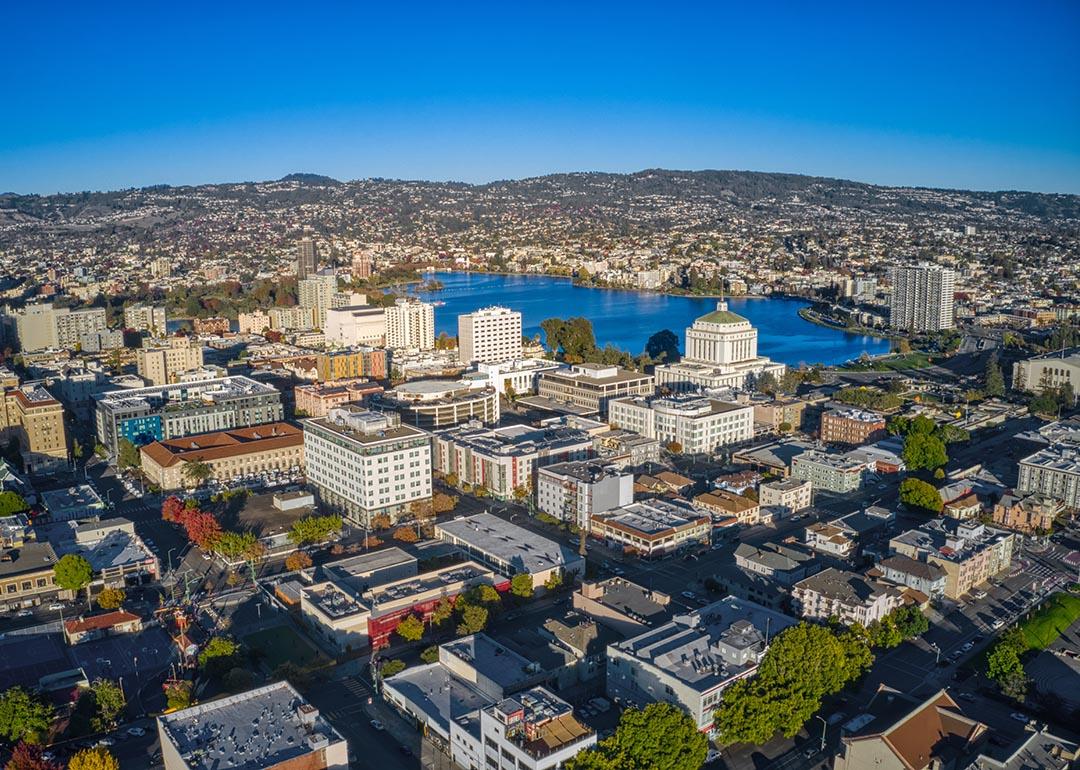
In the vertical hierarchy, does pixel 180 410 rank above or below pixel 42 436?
above

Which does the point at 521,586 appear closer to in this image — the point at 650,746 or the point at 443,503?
the point at 443,503

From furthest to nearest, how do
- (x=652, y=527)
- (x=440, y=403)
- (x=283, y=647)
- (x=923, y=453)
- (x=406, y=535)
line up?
1. (x=440, y=403)
2. (x=923, y=453)
3. (x=406, y=535)
4. (x=652, y=527)
5. (x=283, y=647)

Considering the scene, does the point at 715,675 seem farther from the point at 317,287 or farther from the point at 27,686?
the point at 317,287

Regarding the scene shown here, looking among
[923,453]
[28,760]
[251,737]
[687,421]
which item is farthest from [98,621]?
[923,453]

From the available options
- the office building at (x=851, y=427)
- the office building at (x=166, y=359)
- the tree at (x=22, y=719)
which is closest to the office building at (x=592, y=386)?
the office building at (x=851, y=427)

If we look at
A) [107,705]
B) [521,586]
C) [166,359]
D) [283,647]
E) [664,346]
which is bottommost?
[283,647]

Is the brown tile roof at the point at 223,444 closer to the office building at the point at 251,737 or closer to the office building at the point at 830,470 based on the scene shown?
the office building at the point at 251,737
